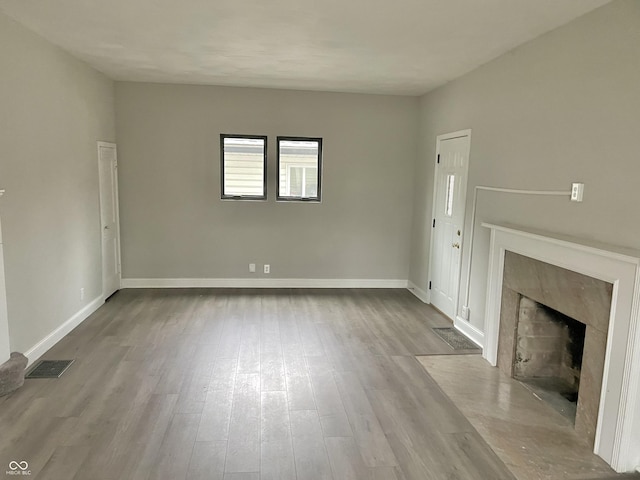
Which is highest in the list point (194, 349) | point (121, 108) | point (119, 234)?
point (121, 108)

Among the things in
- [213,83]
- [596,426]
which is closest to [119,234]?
[213,83]

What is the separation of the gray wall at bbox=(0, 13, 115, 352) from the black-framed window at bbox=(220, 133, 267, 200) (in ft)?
5.33

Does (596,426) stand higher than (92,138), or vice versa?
(92,138)

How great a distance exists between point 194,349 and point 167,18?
9.11 feet

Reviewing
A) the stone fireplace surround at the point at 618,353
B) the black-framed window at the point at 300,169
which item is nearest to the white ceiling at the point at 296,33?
the black-framed window at the point at 300,169

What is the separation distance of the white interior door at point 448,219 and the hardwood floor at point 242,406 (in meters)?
0.61

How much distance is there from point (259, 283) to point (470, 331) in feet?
9.89

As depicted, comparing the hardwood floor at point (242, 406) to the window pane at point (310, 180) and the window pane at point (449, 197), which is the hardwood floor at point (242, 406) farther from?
the window pane at point (310, 180)

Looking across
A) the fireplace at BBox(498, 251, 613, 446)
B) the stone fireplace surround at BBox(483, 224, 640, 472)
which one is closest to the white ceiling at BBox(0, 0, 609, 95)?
the stone fireplace surround at BBox(483, 224, 640, 472)

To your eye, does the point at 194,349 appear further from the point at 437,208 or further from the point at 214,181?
the point at 437,208

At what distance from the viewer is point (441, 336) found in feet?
15.0

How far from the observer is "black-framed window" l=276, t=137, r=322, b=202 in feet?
20.1

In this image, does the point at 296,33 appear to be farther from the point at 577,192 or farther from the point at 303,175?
the point at 303,175
